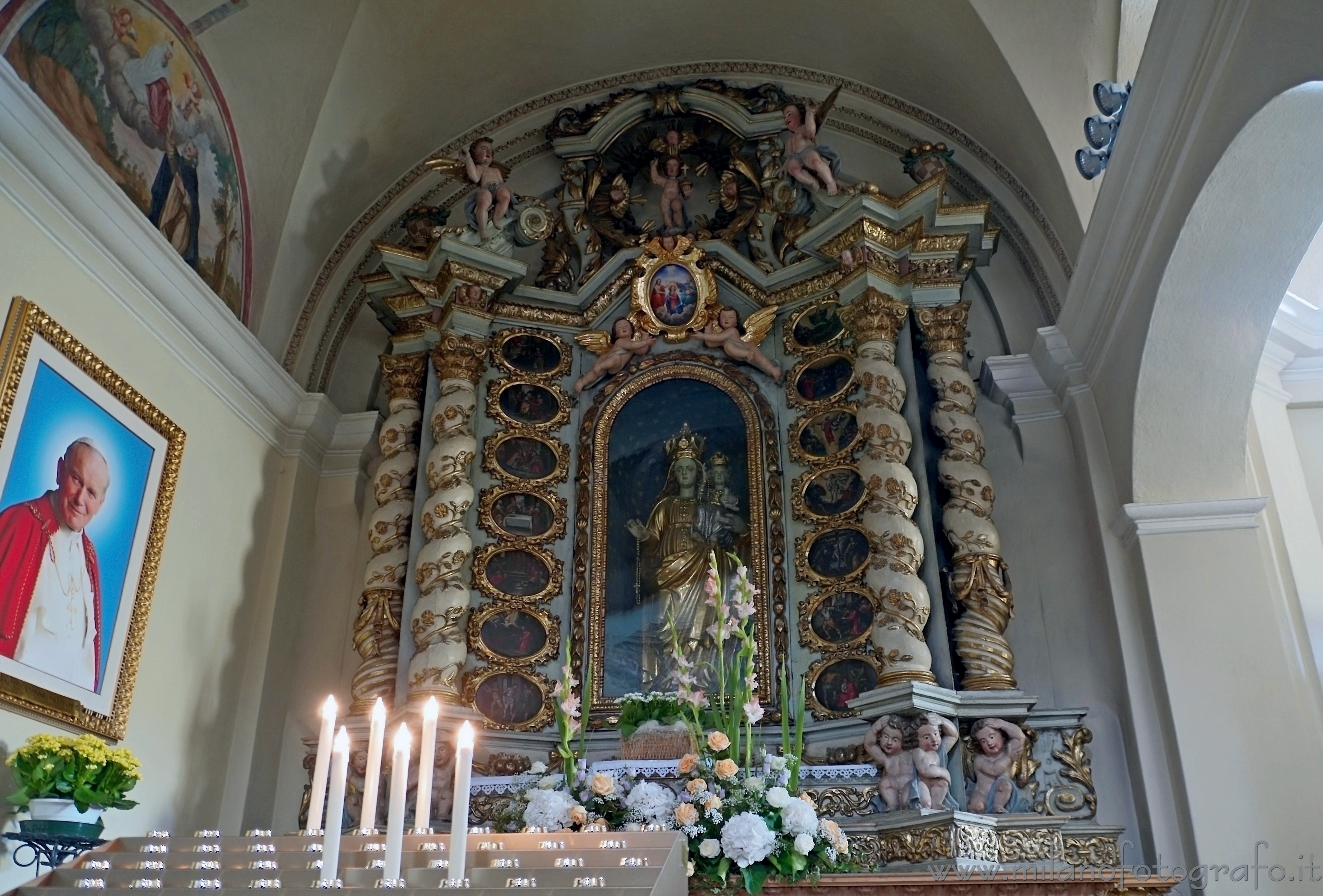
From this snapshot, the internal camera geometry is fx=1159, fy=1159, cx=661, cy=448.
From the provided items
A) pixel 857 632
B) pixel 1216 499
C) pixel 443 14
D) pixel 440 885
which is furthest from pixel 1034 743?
pixel 443 14

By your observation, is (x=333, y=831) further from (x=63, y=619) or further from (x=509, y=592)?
(x=509, y=592)

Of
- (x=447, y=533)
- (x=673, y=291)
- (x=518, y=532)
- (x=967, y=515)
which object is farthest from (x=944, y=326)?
(x=447, y=533)

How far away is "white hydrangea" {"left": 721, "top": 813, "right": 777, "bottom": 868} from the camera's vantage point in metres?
3.98

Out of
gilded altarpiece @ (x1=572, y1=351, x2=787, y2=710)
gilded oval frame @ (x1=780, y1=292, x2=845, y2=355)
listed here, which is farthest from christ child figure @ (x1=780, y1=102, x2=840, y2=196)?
gilded altarpiece @ (x1=572, y1=351, x2=787, y2=710)

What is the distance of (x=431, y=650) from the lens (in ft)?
20.7

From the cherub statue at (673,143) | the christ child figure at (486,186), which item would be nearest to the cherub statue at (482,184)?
the christ child figure at (486,186)

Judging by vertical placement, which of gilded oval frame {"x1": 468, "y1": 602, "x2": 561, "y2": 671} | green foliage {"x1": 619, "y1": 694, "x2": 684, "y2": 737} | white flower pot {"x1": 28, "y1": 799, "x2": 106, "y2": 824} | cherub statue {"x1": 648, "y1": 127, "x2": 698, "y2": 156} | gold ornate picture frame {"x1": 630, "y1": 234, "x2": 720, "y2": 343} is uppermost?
cherub statue {"x1": 648, "y1": 127, "x2": 698, "y2": 156}

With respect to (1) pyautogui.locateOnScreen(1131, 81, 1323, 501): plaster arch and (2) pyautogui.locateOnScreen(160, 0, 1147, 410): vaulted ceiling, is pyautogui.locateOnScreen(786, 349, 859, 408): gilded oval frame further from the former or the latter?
(1) pyautogui.locateOnScreen(1131, 81, 1323, 501): plaster arch

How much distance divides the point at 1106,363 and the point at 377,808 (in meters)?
4.57

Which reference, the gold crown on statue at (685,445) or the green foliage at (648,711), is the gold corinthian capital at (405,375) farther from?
the green foliage at (648,711)

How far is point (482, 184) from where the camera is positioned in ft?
24.8

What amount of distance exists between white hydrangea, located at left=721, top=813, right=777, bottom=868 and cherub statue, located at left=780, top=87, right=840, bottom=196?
170 inches

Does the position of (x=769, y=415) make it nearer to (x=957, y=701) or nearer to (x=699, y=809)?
(x=957, y=701)

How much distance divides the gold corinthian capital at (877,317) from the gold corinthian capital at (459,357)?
7.76 ft
